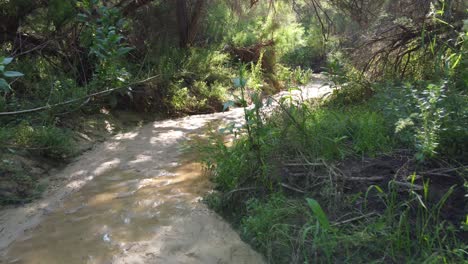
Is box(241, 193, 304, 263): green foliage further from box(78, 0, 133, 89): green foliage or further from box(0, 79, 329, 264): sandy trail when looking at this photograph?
box(78, 0, 133, 89): green foliage

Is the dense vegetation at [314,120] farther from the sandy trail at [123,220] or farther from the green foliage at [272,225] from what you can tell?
the sandy trail at [123,220]

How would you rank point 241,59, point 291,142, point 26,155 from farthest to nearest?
point 241,59 → point 26,155 → point 291,142

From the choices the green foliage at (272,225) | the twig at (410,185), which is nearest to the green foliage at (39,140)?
the green foliage at (272,225)

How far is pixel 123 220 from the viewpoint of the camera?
3965mm

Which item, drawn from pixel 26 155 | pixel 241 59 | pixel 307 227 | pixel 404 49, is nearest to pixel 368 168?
pixel 307 227

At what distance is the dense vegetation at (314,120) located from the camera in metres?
3.16

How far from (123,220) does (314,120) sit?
2279mm

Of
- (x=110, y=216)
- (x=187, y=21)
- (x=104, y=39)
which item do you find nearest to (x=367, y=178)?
(x=110, y=216)

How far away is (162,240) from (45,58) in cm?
527

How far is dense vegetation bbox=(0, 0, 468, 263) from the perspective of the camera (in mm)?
3162

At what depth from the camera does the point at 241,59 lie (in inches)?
539

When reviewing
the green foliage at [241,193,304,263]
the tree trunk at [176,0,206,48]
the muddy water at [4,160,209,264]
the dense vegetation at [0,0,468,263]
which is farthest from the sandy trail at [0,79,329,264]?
the tree trunk at [176,0,206,48]

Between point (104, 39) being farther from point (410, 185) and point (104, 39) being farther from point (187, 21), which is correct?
point (187, 21)

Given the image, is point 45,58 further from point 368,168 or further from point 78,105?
point 368,168
